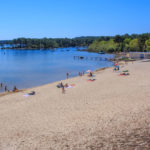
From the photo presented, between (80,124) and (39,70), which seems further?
(39,70)

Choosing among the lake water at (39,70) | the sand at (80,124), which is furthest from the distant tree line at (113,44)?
the sand at (80,124)

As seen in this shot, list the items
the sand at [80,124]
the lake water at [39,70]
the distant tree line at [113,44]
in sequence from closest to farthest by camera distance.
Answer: the sand at [80,124], the lake water at [39,70], the distant tree line at [113,44]

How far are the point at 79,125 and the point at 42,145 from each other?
3.04 meters

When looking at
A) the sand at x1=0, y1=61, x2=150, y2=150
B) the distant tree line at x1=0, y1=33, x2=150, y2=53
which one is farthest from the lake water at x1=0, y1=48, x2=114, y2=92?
the distant tree line at x1=0, y1=33, x2=150, y2=53

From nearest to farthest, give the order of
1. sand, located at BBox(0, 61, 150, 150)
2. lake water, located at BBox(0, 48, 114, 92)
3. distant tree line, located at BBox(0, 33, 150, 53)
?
sand, located at BBox(0, 61, 150, 150), lake water, located at BBox(0, 48, 114, 92), distant tree line, located at BBox(0, 33, 150, 53)

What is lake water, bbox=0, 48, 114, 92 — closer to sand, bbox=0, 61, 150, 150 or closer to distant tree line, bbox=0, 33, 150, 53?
sand, bbox=0, 61, 150, 150

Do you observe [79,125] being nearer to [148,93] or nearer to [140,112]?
[140,112]

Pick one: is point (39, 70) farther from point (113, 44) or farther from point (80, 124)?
point (113, 44)

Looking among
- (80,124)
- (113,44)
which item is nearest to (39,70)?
(80,124)

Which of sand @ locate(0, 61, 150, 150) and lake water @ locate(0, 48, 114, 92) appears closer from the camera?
sand @ locate(0, 61, 150, 150)

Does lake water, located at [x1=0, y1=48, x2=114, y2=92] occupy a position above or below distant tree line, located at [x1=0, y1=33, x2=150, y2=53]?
below

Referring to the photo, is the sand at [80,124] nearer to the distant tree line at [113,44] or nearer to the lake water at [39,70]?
the lake water at [39,70]

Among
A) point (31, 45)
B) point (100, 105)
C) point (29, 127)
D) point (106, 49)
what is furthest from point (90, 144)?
point (31, 45)

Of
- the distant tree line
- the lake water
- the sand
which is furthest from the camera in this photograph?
the distant tree line
